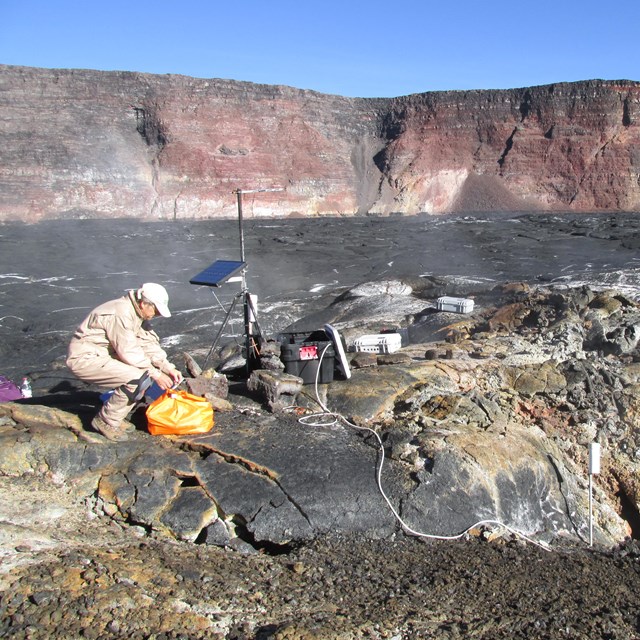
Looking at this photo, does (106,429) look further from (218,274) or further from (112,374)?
(218,274)

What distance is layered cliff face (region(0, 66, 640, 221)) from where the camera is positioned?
60062 mm

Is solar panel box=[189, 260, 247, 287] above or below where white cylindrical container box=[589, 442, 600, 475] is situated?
above

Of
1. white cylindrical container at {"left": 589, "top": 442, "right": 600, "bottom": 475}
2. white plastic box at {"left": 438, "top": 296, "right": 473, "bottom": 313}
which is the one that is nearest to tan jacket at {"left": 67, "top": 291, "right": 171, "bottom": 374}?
white cylindrical container at {"left": 589, "top": 442, "right": 600, "bottom": 475}

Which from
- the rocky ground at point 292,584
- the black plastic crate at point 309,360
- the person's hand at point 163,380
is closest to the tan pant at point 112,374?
the person's hand at point 163,380

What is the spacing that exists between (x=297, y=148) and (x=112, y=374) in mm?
70081

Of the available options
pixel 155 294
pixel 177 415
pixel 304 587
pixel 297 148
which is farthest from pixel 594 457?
pixel 297 148

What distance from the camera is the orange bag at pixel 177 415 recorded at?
633 centimetres

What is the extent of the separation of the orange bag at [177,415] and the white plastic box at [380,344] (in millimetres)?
3944

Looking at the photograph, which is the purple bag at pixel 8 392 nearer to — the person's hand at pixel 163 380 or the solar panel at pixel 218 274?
the solar panel at pixel 218 274

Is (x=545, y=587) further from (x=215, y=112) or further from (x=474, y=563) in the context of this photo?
(x=215, y=112)

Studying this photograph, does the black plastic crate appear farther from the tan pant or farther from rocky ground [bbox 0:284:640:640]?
rocky ground [bbox 0:284:640:640]

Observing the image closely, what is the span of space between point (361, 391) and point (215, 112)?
67101 mm

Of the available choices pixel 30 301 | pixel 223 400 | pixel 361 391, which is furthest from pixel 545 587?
pixel 30 301

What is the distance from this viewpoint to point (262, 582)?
468cm
